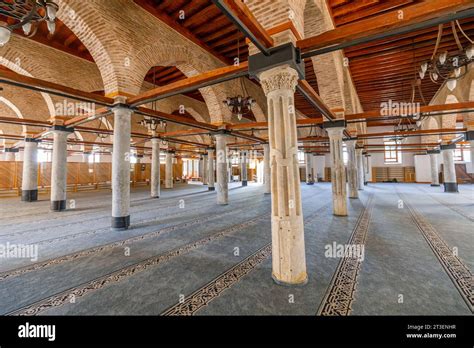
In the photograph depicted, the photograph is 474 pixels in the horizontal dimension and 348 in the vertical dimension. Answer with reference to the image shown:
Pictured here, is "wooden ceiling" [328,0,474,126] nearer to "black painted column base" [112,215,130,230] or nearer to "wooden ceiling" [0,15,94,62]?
"black painted column base" [112,215,130,230]

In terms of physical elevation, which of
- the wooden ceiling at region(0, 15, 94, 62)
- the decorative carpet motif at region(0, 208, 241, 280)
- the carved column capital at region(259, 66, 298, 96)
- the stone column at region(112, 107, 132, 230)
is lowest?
the decorative carpet motif at region(0, 208, 241, 280)

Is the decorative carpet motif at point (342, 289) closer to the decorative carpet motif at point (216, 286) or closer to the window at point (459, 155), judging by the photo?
the decorative carpet motif at point (216, 286)

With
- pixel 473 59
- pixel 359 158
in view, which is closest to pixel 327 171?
pixel 359 158

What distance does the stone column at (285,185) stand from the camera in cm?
286

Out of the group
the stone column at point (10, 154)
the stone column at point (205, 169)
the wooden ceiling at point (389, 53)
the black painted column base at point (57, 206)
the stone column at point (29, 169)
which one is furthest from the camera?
the stone column at point (205, 169)

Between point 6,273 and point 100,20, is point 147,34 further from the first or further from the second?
point 6,273

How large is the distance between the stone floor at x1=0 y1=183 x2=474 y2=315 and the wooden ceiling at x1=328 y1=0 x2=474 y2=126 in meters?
6.00

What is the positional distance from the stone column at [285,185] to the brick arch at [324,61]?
3.28 meters

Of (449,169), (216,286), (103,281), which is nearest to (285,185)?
(216,286)

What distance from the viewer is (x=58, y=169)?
8180mm

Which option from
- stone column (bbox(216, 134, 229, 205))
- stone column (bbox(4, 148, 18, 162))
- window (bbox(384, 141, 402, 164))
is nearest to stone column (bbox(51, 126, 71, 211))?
stone column (bbox(216, 134, 229, 205))

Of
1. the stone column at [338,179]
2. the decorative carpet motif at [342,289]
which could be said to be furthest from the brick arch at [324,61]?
the decorative carpet motif at [342,289]

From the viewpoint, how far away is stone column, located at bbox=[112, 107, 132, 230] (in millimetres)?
5723

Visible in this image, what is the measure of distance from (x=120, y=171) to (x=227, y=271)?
4.26 metres
